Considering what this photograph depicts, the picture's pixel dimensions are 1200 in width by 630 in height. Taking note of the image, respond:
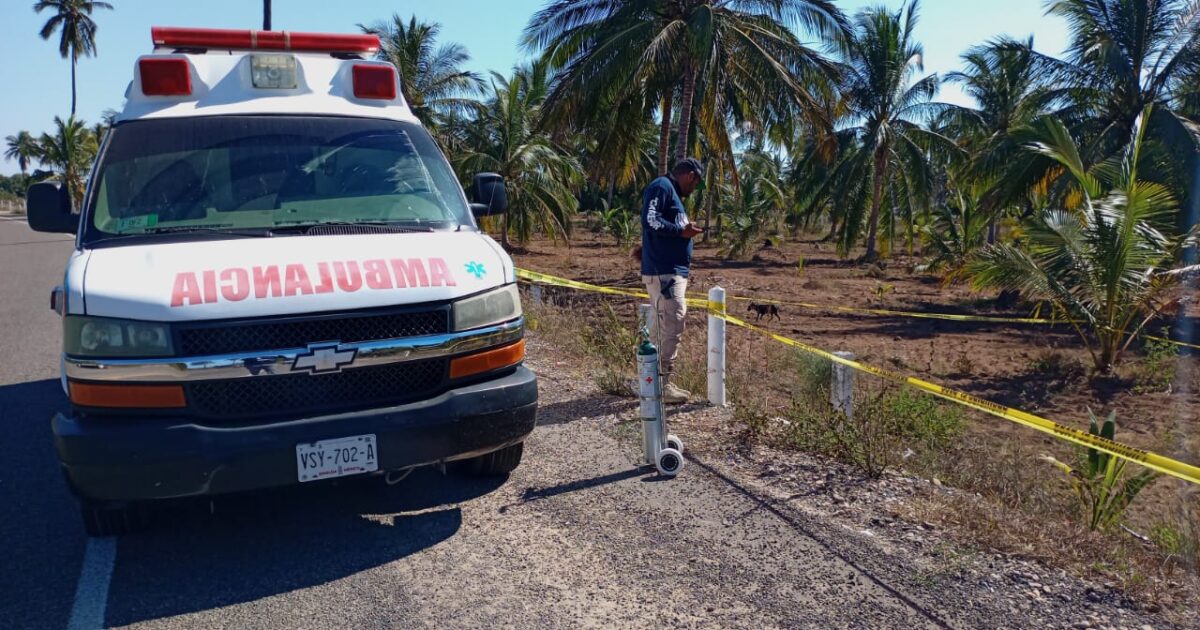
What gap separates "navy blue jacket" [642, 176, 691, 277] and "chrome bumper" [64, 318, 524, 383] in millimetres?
2588

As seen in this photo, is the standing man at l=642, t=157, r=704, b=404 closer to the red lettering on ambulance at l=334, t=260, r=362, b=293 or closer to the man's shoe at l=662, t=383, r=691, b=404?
the man's shoe at l=662, t=383, r=691, b=404

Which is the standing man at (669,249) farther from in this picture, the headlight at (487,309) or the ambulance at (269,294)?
the headlight at (487,309)

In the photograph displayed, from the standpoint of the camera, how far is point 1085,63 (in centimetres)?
1802

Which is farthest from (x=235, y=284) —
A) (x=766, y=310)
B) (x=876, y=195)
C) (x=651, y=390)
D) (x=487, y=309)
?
(x=876, y=195)

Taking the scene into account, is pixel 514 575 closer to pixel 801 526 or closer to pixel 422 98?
pixel 801 526

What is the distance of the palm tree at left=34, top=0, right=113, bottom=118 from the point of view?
62.5 m

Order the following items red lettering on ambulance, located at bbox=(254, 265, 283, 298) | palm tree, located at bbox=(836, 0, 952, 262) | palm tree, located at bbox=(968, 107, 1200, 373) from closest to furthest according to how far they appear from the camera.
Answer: red lettering on ambulance, located at bbox=(254, 265, 283, 298)
palm tree, located at bbox=(968, 107, 1200, 373)
palm tree, located at bbox=(836, 0, 952, 262)

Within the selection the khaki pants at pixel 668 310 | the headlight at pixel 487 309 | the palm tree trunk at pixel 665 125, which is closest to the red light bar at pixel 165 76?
the headlight at pixel 487 309

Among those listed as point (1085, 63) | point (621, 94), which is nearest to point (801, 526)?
point (621, 94)

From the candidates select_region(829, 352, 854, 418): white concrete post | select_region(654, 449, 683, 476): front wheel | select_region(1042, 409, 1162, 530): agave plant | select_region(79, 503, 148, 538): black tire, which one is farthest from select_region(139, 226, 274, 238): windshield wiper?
select_region(1042, 409, 1162, 530): agave plant

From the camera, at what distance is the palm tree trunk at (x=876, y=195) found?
26500 mm

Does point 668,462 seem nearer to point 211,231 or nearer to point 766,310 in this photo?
point 211,231

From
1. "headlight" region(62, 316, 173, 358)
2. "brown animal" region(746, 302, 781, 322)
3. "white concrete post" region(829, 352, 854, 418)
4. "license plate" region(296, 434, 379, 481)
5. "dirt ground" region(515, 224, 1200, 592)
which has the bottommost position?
"dirt ground" region(515, 224, 1200, 592)

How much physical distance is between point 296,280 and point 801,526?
2780mm
